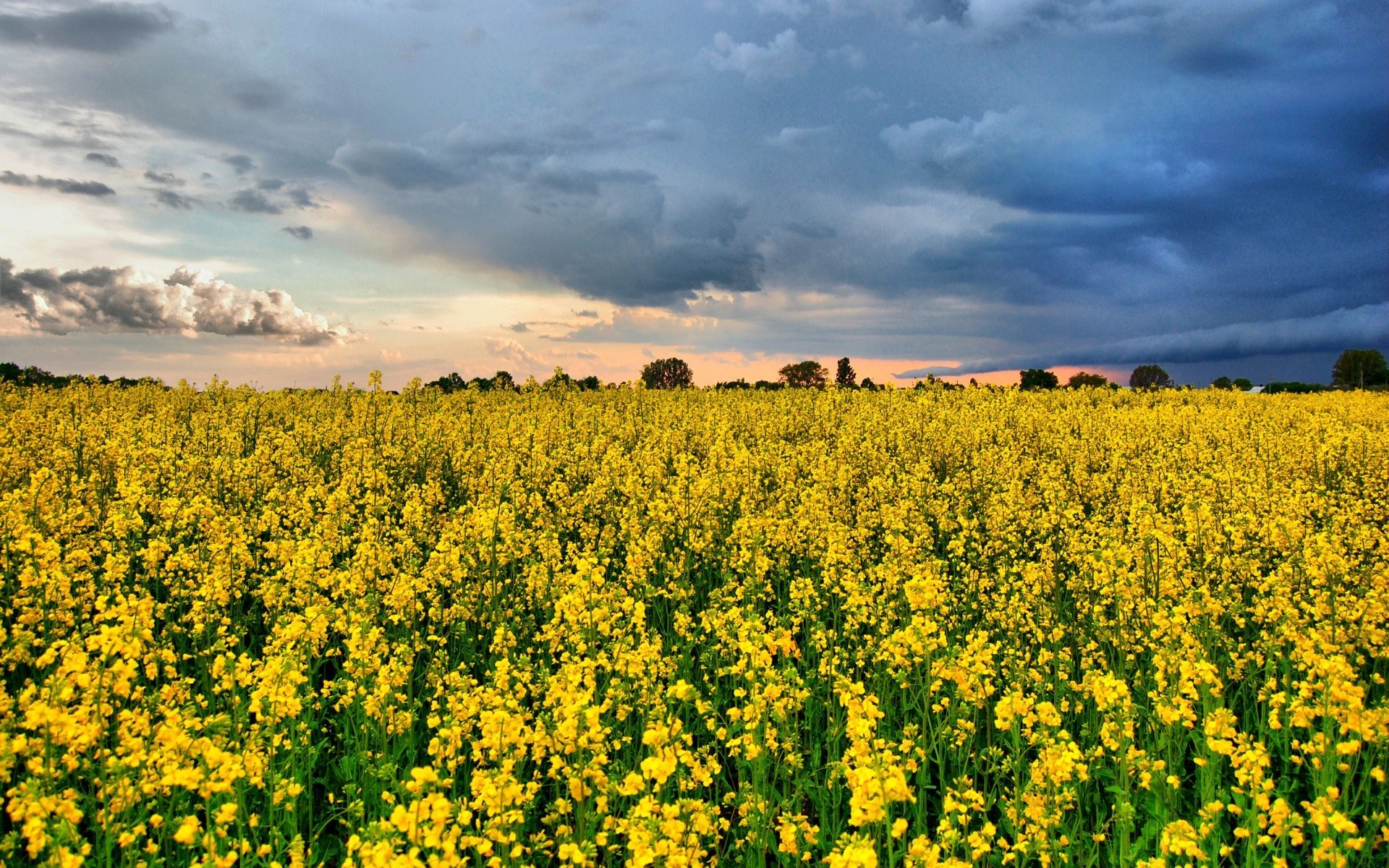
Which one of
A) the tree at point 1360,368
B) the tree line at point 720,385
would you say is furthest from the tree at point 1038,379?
the tree at point 1360,368

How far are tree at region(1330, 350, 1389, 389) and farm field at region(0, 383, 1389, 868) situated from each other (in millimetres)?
72177

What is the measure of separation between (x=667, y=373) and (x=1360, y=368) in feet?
230

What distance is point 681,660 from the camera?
599cm

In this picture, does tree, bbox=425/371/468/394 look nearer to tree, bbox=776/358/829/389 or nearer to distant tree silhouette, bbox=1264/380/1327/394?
tree, bbox=776/358/829/389

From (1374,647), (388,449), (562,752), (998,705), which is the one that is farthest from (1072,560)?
(388,449)

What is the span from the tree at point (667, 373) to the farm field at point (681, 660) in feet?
77.9

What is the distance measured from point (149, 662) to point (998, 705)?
4965 mm

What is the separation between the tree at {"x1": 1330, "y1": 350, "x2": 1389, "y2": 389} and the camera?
6619cm

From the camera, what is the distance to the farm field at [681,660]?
3682 mm

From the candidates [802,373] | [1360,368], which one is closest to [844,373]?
[802,373]

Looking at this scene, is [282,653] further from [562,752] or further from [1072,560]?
[1072,560]

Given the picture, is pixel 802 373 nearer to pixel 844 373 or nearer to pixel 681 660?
pixel 844 373

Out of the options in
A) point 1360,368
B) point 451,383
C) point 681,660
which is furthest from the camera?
point 1360,368

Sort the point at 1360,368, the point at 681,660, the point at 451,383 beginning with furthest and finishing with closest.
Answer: the point at 1360,368 < the point at 451,383 < the point at 681,660
